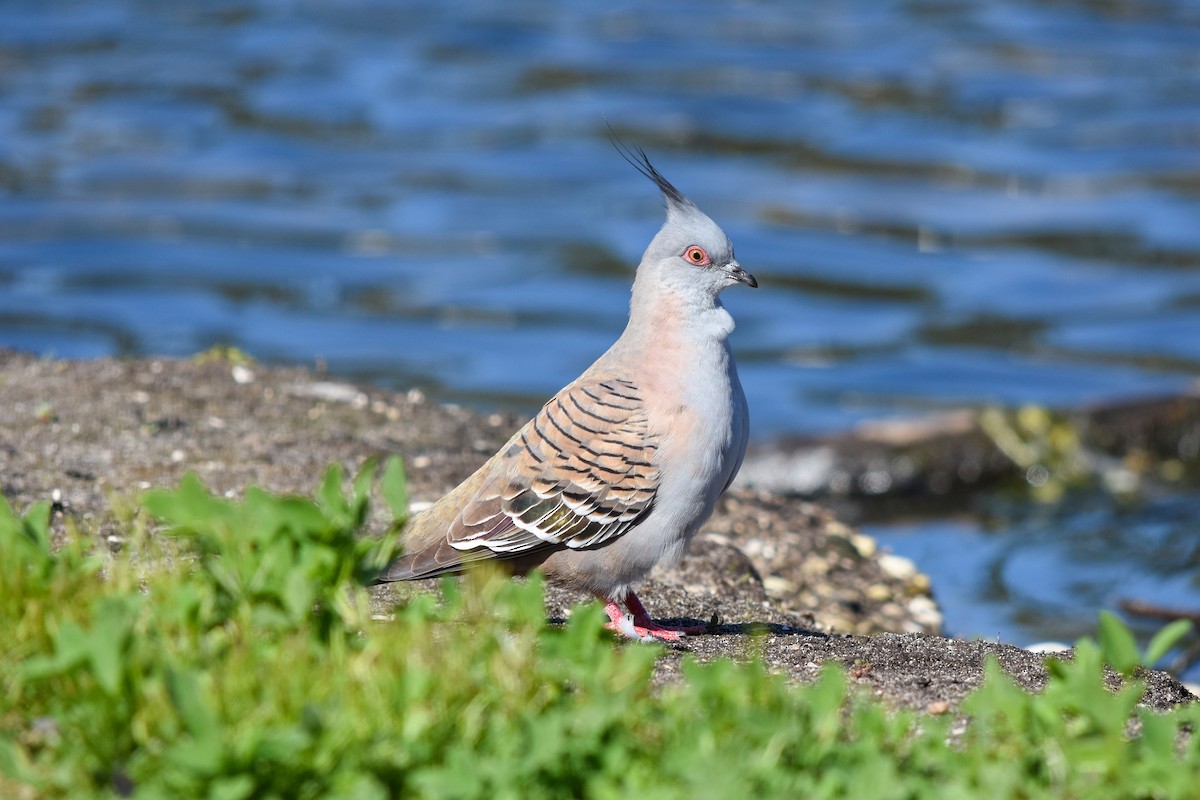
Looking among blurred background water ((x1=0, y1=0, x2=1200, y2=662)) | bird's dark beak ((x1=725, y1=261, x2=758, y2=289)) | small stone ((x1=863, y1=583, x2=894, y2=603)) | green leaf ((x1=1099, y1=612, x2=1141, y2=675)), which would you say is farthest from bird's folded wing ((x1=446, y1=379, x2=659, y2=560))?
blurred background water ((x1=0, y1=0, x2=1200, y2=662))

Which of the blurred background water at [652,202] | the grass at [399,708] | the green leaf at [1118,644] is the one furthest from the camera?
the blurred background water at [652,202]

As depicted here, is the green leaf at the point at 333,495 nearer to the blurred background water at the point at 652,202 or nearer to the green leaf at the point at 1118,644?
the green leaf at the point at 1118,644

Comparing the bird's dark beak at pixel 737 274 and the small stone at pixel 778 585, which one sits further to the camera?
the small stone at pixel 778 585

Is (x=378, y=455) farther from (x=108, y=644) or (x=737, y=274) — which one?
(x=108, y=644)

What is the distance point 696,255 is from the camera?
5.70 metres

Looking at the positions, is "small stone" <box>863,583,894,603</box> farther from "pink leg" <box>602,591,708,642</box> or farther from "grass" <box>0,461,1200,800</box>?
"grass" <box>0,461,1200,800</box>

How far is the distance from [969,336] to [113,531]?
383 inches

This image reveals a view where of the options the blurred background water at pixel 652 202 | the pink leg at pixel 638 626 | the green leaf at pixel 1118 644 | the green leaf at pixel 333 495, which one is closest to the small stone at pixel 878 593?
the blurred background water at pixel 652 202

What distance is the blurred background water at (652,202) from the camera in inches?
514

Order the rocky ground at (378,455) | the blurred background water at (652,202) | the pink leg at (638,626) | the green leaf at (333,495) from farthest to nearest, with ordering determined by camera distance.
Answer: the blurred background water at (652,202)
the rocky ground at (378,455)
the pink leg at (638,626)
the green leaf at (333,495)

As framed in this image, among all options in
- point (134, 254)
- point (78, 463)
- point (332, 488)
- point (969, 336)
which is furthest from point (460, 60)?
point (332, 488)

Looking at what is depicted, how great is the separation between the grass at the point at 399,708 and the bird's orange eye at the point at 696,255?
2.01m

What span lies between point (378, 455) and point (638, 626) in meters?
2.34

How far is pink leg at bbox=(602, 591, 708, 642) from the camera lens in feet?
17.1
